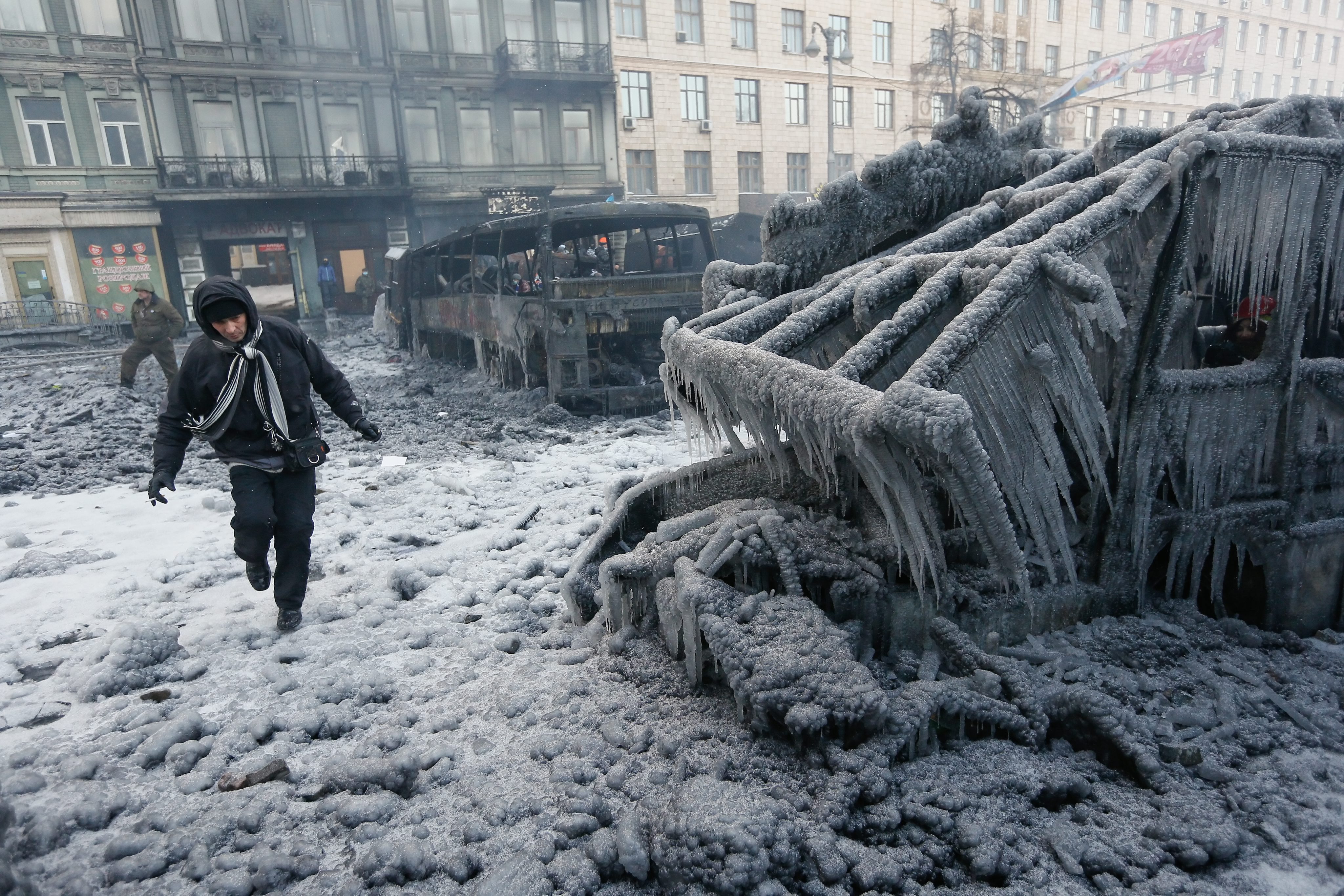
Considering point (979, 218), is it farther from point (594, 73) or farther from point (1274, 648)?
point (594, 73)

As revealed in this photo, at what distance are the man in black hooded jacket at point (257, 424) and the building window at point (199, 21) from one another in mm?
25202

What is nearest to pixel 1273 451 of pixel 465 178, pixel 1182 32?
pixel 465 178

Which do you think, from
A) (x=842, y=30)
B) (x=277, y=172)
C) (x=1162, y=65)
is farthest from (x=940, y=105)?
(x=277, y=172)

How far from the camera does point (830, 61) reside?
19.6m

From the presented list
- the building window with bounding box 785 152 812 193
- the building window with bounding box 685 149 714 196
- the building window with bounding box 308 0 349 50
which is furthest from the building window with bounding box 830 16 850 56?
the building window with bounding box 308 0 349 50

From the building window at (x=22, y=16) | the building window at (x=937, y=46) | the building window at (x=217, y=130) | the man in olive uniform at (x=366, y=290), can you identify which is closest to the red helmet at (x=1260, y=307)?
the man in olive uniform at (x=366, y=290)

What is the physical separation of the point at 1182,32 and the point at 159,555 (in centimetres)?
4758

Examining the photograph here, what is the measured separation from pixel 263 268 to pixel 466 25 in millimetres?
10313

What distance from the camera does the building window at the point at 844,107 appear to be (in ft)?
101

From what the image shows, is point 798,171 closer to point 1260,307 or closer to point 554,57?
point 554,57

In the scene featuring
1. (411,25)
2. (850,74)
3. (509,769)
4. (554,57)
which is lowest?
(509,769)

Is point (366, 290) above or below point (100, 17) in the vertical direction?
below

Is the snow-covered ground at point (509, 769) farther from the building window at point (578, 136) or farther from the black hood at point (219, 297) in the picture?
the building window at point (578, 136)

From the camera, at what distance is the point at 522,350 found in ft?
28.6
